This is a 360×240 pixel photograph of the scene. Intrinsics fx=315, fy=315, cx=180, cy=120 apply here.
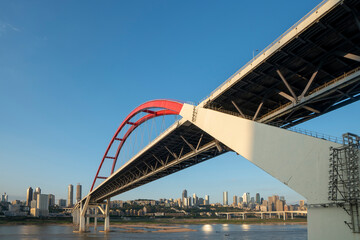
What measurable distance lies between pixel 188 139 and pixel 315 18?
2236cm

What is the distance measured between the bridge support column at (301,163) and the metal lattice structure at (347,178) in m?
0.26

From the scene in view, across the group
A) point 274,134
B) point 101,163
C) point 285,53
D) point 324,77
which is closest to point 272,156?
point 274,134

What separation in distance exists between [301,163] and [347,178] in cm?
219

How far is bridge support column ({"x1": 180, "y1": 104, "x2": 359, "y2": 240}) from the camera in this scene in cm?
1426

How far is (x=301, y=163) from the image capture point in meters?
15.3

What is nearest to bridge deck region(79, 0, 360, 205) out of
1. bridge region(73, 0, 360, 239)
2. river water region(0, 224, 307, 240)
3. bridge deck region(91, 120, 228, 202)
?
bridge region(73, 0, 360, 239)

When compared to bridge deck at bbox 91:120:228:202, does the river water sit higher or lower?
lower

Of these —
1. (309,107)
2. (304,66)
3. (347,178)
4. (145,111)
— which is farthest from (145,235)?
(347,178)

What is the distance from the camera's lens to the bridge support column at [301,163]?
14258mm

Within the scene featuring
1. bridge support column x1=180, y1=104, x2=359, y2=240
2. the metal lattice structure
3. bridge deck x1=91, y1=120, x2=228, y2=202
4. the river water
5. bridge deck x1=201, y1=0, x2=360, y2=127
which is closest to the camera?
the metal lattice structure

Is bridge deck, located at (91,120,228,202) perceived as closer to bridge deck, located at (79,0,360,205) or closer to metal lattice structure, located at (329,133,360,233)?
bridge deck, located at (79,0,360,205)

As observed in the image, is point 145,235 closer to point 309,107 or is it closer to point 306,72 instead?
point 309,107

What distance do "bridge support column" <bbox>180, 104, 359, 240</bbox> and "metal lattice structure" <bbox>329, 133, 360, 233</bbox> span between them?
0.26 m

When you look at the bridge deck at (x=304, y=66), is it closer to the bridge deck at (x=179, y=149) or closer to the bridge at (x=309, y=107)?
the bridge at (x=309, y=107)
